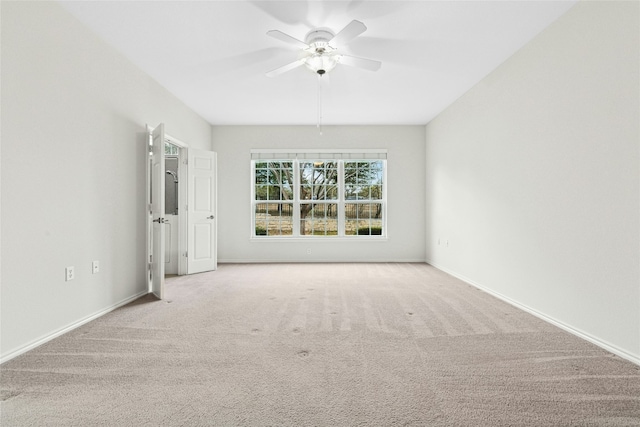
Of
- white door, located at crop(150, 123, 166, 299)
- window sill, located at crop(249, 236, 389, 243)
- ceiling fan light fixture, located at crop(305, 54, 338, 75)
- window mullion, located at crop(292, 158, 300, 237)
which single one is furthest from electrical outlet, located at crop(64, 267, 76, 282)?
window mullion, located at crop(292, 158, 300, 237)

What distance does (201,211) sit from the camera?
17.6ft

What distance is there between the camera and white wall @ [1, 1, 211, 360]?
2223 millimetres

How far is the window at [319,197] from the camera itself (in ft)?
21.1

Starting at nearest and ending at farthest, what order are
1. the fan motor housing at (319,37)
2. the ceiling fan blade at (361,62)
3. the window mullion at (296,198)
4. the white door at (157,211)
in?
the fan motor housing at (319,37) → the ceiling fan blade at (361,62) → the white door at (157,211) → the window mullion at (296,198)

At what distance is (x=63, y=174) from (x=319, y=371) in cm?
255

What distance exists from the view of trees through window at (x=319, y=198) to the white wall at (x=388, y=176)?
0.77ft

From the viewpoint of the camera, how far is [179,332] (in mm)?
2639

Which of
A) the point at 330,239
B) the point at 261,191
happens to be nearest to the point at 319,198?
the point at 330,239

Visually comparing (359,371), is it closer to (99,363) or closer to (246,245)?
(99,363)

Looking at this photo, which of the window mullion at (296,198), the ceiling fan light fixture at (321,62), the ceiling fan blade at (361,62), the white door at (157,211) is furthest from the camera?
the window mullion at (296,198)

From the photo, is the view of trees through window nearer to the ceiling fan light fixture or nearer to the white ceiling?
the white ceiling

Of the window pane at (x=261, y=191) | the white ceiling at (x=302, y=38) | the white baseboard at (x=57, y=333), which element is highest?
the white ceiling at (x=302, y=38)

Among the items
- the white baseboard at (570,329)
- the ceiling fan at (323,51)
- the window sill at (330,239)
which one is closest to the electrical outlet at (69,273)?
the ceiling fan at (323,51)

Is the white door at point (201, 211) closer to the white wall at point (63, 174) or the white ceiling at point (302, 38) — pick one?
the white ceiling at point (302, 38)
